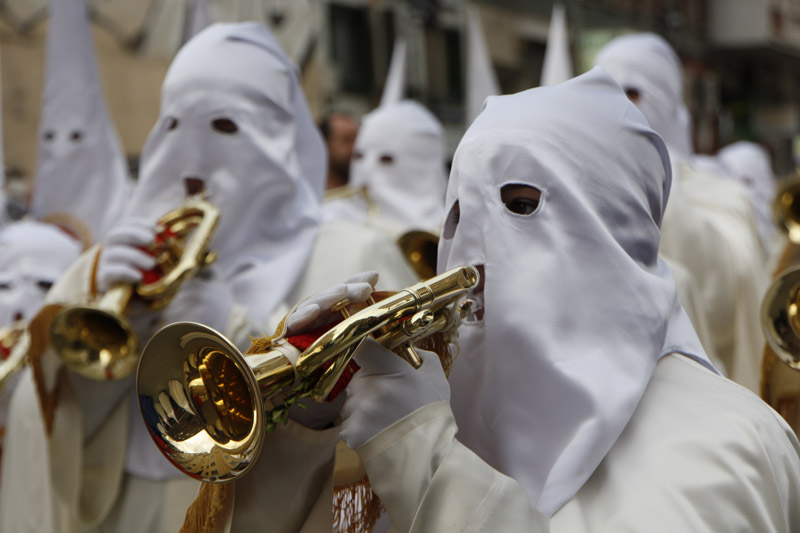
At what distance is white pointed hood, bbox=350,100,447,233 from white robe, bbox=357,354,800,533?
6.96 m

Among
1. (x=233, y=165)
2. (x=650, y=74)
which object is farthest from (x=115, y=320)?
(x=650, y=74)

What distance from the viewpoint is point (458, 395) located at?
7.80ft

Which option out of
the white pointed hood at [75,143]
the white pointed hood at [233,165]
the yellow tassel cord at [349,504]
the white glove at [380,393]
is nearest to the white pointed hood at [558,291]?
the yellow tassel cord at [349,504]

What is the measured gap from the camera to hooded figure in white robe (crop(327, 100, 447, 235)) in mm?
9117

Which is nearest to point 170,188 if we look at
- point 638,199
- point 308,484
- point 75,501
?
point 75,501

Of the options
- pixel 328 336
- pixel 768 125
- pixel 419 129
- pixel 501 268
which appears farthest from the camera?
pixel 768 125

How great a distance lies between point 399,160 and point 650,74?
335 cm

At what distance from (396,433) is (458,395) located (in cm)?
39

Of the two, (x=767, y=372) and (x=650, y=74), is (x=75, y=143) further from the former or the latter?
(x=767, y=372)

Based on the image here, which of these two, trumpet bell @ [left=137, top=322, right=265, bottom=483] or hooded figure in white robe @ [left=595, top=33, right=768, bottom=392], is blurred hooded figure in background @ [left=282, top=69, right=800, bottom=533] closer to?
trumpet bell @ [left=137, top=322, right=265, bottom=483]

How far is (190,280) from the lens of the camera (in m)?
3.86

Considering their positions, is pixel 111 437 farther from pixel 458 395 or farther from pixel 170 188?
pixel 458 395

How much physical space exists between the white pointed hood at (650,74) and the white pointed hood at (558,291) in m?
4.08

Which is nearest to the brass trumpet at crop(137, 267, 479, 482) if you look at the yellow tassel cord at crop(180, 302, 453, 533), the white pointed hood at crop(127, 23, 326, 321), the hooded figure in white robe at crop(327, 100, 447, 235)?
the yellow tassel cord at crop(180, 302, 453, 533)
